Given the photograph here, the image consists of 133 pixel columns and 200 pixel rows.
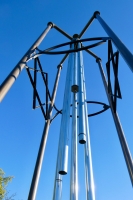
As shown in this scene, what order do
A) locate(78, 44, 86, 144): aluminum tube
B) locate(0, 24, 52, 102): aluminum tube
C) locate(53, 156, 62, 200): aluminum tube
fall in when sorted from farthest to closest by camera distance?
locate(78, 44, 86, 144): aluminum tube < locate(53, 156, 62, 200): aluminum tube < locate(0, 24, 52, 102): aluminum tube

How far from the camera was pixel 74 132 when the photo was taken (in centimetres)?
617

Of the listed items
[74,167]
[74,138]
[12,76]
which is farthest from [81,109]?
[12,76]

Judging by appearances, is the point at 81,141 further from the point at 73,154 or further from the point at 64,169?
the point at 64,169

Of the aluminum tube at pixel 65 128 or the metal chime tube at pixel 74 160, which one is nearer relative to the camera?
the metal chime tube at pixel 74 160

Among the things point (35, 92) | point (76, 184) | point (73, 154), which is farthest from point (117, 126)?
point (35, 92)

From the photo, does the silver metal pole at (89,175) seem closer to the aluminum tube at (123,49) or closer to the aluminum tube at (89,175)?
the aluminum tube at (89,175)

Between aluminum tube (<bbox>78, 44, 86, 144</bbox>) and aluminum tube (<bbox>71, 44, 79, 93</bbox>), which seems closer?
aluminum tube (<bbox>78, 44, 86, 144</bbox>)

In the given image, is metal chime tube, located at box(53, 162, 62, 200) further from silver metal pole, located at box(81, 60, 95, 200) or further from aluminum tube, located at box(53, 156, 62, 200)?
silver metal pole, located at box(81, 60, 95, 200)

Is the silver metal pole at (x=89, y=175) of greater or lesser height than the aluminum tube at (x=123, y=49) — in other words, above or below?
below

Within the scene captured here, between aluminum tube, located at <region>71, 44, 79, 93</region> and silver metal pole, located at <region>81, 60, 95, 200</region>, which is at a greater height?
aluminum tube, located at <region>71, 44, 79, 93</region>

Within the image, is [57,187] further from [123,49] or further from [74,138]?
[123,49]

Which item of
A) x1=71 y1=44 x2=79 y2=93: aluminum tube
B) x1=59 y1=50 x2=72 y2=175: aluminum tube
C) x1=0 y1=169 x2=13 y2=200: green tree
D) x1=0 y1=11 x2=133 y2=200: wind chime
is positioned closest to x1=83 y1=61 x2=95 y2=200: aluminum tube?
x1=0 y1=11 x2=133 y2=200: wind chime

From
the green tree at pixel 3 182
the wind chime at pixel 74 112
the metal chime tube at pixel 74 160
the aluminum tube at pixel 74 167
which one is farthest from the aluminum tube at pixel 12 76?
the green tree at pixel 3 182

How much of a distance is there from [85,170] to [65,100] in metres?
2.53
